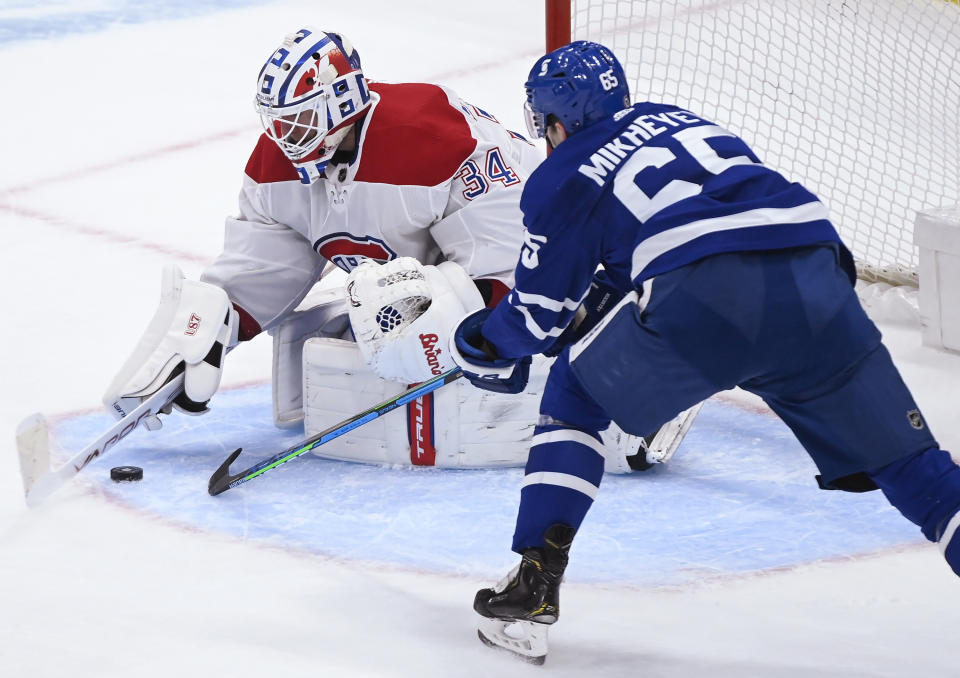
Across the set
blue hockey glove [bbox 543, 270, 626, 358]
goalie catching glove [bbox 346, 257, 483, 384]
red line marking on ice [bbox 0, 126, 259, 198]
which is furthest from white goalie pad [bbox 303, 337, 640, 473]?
red line marking on ice [bbox 0, 126, 259, 198]

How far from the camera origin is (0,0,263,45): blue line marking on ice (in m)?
7.11

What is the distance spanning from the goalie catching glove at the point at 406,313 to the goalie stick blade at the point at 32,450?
671 millimetres

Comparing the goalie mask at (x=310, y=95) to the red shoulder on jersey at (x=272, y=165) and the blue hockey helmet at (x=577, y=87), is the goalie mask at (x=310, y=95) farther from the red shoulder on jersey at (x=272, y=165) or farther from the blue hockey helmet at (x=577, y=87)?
the blue hockey helmet at (x=577, y=87)

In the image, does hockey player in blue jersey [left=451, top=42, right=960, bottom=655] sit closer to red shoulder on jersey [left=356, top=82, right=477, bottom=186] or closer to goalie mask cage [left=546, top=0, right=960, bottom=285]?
red shoulder on jersey [left=356, top=82, right=477, bottom=186]

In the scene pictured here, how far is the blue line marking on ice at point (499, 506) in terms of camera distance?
270 centimetres

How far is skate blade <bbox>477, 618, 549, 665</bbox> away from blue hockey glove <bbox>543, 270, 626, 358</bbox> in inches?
18.6

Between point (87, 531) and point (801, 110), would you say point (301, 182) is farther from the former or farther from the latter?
point (801, 110)

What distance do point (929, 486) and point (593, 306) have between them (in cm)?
65

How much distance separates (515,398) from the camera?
120 inches

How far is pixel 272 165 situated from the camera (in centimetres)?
314

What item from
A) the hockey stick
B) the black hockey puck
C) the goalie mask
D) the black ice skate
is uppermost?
the goalie mask

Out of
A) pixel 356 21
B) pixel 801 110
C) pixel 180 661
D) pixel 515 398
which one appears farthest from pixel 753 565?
pixel 356 21

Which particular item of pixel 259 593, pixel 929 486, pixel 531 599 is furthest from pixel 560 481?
pixel 259 593

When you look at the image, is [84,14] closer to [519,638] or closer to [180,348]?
[180,348]
